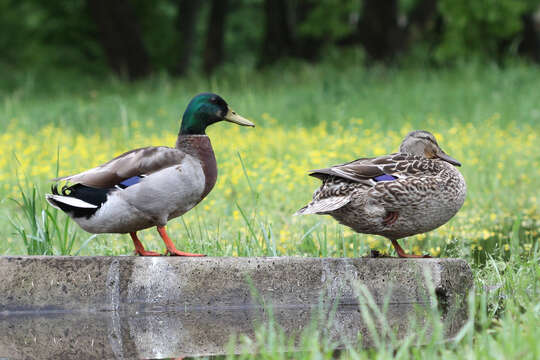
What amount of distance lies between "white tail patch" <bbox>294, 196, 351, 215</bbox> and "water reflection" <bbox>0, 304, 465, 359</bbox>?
0.50m

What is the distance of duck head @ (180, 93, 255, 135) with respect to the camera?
413 centimetres

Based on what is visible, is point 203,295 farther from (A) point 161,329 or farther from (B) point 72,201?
(B) point 72,201

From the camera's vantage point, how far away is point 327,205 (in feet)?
13.1

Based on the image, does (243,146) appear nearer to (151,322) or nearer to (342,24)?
(151,322)

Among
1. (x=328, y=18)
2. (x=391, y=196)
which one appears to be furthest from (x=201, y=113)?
(x=328, y=18)

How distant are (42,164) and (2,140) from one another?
152 centimetres

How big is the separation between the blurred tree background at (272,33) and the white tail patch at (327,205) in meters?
11.4

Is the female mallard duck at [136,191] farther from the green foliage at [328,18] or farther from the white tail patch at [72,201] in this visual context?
the green foliage at [328,18]

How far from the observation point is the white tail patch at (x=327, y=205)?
3.95 m

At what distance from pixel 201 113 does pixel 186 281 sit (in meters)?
0.93

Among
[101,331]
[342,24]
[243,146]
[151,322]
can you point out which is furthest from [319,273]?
[342,24]

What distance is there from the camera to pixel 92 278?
12.2 feet

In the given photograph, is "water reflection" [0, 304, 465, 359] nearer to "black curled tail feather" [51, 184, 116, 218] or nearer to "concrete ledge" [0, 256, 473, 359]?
"concrete ledge" [0, 256, 473, 359]

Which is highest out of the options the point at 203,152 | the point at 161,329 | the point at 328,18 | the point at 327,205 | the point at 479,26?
the point at 328,18
